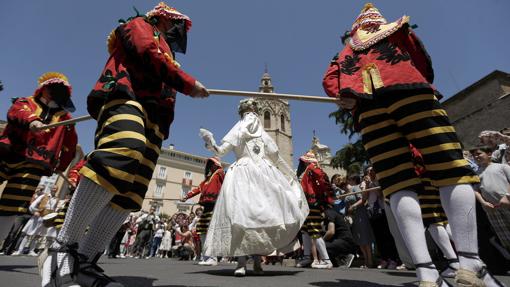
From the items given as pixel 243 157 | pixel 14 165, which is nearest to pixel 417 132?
pixel 243 157

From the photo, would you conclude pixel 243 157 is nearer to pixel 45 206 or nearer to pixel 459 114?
pixel 45 206

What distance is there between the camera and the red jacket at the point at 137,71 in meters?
2.13

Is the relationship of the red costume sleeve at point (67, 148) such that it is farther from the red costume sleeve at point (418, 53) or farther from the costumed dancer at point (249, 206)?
the red costume sleeve at point (418, 53)

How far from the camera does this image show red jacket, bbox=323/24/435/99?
7.01ft

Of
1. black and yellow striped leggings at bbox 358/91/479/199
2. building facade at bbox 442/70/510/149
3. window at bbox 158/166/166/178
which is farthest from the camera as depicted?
window at bbox 158/166/166/178

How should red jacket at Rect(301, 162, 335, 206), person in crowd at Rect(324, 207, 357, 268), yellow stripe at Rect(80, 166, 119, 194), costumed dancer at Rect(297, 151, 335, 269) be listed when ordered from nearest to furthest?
yellow stripe at Rect(80, 166, 119, 194)
costumed dancer at Rect(297, 151, 335, 269)
red jacket at Rect(301, 162, 335, 206)
person in crowd at Rect(324, 207, 357, 268)

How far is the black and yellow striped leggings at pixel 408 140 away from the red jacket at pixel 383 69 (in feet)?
0.27

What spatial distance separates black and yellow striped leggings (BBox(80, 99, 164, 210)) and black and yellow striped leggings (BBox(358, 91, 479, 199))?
163cm

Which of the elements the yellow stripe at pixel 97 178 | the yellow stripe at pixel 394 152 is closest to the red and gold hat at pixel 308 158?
the yellow stripe at pixel 394 152

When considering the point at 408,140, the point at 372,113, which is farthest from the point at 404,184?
the point at 372,113

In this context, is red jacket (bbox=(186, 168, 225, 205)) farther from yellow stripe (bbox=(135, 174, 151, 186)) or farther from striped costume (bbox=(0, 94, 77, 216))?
yellow stripe (bbox=(135, 174, 151, 186))

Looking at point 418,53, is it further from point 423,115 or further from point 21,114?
point 21,114

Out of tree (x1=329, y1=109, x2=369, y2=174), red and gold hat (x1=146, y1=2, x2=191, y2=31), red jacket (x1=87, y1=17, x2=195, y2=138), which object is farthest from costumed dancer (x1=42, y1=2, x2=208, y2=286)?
tree (x1=329, y1=109, x2=369, y2=174)

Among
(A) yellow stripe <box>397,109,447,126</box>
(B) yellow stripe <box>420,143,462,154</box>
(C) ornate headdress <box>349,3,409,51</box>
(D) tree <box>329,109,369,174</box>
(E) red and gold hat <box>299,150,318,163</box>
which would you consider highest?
(D) tree <box>329,109,369,174</box>
